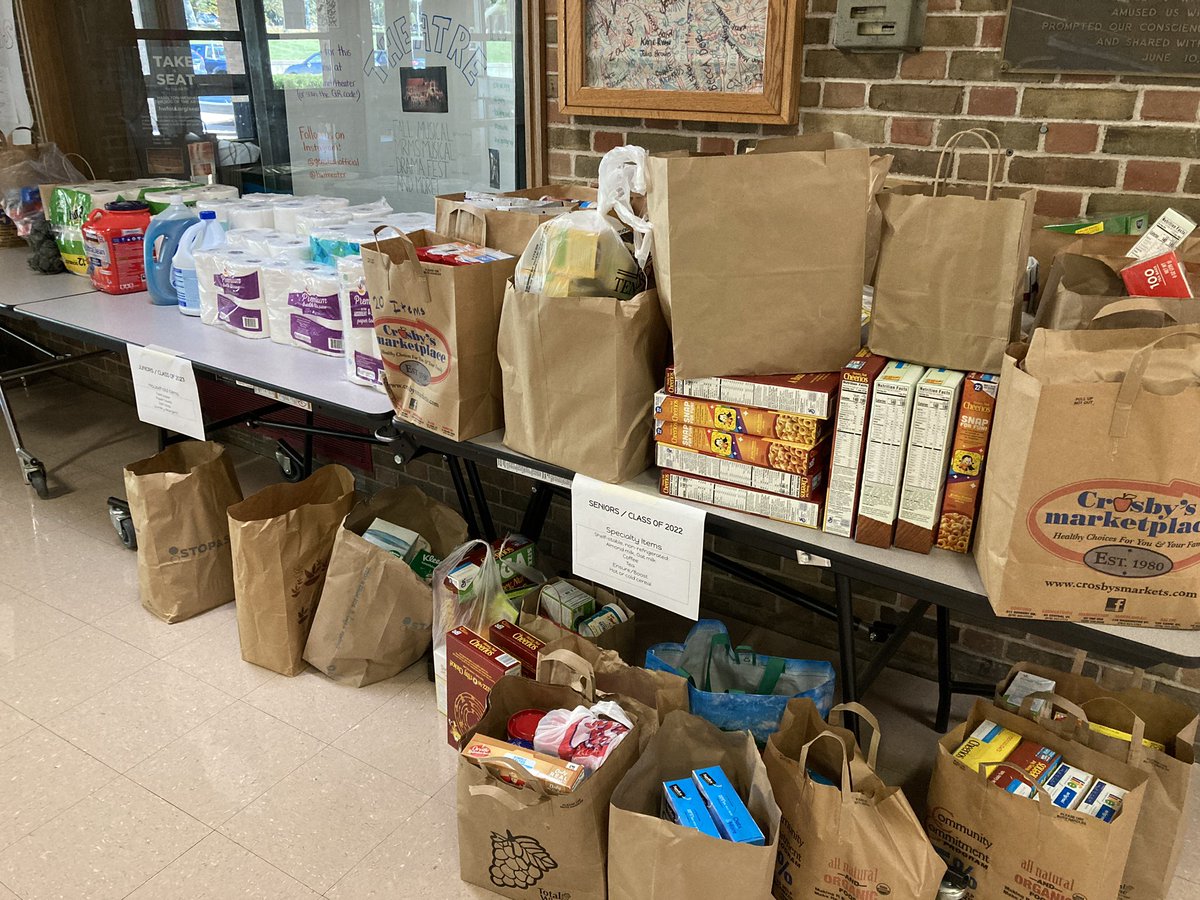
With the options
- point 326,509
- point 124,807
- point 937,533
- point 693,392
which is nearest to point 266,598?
point 326,509

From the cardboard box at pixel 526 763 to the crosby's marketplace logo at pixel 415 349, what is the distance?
0.68 m

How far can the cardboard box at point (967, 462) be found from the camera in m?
1.37

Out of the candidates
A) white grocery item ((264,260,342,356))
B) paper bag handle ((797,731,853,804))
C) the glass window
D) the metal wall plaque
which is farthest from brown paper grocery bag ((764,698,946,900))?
the glass window

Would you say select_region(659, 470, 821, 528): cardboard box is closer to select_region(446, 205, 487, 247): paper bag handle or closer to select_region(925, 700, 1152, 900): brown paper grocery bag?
select_region(925, 700, 1152, 900): brown paper grocery bag

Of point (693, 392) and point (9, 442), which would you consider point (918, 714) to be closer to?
point (693, 392)

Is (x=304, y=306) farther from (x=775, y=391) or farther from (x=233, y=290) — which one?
(x=775, y=391)

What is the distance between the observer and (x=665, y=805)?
1550mm

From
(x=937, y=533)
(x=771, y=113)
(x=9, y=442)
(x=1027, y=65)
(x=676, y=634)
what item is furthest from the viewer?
(x=9, y=442)

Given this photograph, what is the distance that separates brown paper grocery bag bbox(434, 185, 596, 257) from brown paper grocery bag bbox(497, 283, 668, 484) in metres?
0.32

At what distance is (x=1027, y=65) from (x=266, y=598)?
2.01 m

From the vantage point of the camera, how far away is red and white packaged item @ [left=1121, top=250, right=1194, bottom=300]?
1.35 meters

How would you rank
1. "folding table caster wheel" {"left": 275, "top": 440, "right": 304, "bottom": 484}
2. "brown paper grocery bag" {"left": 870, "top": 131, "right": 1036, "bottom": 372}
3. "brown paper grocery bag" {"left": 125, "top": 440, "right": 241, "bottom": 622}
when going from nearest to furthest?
"brown paper grocery bag" {"left": 870, "top": 131, "right": 1036, "bottom": 372} < "brown paper grocery bag" {"left": 125, "top": 440, "right": 241, "bottom": 622} < "folding table caster wheel" {"left": 275, "top": 440, "right": 304, "bottom": 484}

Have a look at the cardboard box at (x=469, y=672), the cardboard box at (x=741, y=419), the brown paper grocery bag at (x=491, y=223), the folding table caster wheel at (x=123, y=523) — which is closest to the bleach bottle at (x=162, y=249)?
the folding table caster wheel at (x=123, y=523)

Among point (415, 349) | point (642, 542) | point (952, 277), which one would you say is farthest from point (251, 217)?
point (952, 277)
